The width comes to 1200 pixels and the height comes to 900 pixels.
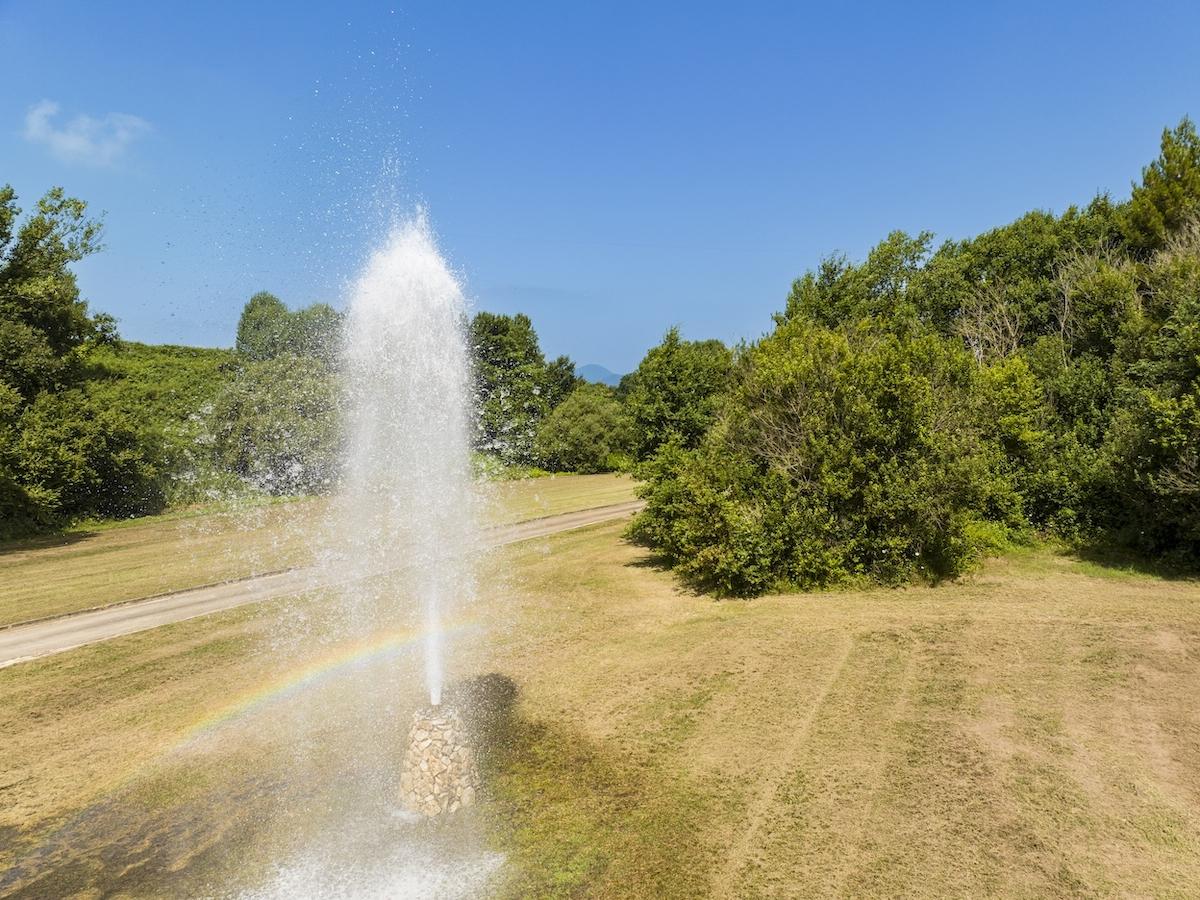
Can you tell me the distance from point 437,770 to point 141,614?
51.0 feet

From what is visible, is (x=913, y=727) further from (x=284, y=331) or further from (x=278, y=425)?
(x=284, y=331)

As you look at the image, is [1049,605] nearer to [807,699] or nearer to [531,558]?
[807,699]

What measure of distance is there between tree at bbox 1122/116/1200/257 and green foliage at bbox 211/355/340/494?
5108cm

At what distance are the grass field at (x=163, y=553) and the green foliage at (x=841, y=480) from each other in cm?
1797

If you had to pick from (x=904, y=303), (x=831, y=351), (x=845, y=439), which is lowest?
(x=845, y=439)

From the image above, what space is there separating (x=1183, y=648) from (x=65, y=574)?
35375mm

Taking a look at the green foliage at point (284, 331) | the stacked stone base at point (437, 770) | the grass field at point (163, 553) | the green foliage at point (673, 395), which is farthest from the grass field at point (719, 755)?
the green foliage at point (284, 331)

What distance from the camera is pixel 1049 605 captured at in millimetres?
17938

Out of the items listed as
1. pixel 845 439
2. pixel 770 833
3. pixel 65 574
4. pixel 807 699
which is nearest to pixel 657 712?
pixel 807 699

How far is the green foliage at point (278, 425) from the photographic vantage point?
44.3 meters

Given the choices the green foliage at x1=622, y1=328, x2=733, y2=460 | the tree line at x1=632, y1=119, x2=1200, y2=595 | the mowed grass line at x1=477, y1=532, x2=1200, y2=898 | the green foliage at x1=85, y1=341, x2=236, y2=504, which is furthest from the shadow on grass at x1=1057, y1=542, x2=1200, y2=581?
the green foliage at x1=85, y1=341, x2=236, y2=504

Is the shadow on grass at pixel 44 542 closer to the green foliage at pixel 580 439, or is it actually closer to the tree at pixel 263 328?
the tree at pixel 263 328

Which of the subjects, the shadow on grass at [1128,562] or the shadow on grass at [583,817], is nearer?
the shadow on grass at [583,817]

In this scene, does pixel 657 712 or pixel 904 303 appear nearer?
pixel 657 712
